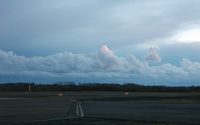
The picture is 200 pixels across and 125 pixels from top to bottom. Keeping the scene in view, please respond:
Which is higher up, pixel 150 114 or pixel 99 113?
pixel 99 113

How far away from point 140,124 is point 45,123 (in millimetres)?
5503

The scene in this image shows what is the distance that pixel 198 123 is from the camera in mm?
28969

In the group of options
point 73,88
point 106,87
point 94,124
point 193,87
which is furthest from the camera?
point 193,87

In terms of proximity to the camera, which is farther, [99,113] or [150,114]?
[99,113]

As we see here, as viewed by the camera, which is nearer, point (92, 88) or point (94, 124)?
point (94, 124)

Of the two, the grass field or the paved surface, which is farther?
the paved surface

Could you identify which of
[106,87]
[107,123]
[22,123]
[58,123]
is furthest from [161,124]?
[106,87]

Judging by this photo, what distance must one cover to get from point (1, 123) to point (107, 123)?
615 cm

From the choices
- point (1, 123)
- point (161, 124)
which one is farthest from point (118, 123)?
point (1, 123)

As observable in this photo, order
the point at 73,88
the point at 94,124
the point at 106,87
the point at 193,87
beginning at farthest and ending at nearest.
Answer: the point at 193,87 → the point at 106,87 → the point at 73,88 → the point at 94,124

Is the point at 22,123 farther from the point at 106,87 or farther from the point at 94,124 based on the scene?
the point at 106,87

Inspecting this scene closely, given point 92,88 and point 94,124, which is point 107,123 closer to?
point 94,124

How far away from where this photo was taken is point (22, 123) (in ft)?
93.0

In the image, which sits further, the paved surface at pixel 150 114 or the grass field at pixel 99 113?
the paved surface at pixel 150 114
